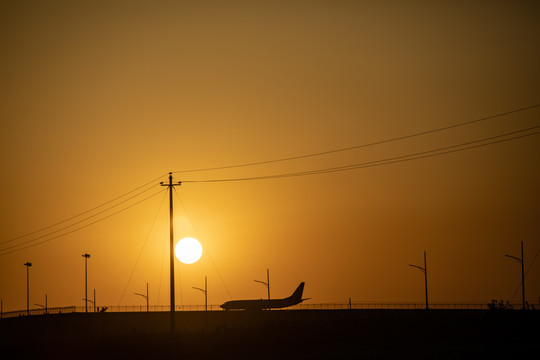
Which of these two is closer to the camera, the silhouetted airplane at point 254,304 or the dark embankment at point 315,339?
the dark embankment at point 315,339

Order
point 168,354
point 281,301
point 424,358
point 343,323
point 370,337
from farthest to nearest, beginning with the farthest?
point 281,301, point 343,323, point 370,337, point 168,354, point 424,358

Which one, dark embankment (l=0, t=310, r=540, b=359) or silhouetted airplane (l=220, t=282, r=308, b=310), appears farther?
silhouetted airplane (l=220, t=282, r=308, b=310)

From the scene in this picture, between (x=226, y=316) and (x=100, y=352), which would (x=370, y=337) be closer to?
(x=100, y=352)

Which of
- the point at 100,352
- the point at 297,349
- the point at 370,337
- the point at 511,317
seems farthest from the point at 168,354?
the point at 511,317

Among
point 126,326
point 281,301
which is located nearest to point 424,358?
point 126,326

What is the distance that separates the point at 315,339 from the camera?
3797 inches

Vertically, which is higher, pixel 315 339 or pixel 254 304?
pixel 254 304

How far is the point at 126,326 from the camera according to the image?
147250 mm

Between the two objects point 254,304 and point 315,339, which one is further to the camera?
point 254,304

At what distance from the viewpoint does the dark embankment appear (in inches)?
3095

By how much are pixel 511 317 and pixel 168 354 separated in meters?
54.9

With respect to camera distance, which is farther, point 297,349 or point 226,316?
point 226,316

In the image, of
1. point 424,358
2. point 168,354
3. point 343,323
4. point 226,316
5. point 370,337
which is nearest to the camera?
point 424,358

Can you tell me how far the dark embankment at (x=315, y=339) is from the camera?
78625 millimetres
